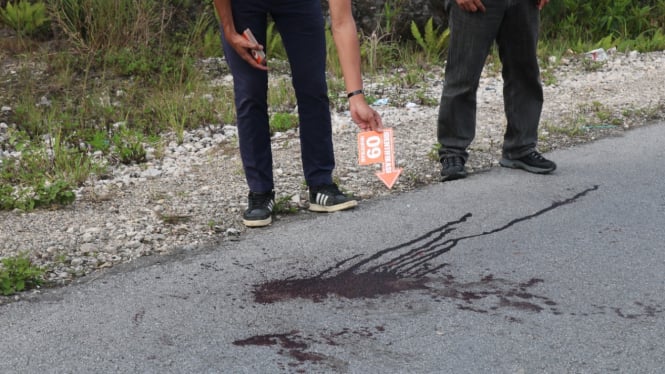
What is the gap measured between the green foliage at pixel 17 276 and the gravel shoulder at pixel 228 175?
0.09 m

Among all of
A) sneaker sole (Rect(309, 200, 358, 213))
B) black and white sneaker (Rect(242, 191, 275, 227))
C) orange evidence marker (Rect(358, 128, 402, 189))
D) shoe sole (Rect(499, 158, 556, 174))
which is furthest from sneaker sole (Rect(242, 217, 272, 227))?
shoe sole (Rect(499, 158, 556, 174))

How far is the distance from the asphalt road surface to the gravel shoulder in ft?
0.99

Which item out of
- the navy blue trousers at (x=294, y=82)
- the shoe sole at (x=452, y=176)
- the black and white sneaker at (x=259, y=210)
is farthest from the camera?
the shoe sole at (x=452, y=176)

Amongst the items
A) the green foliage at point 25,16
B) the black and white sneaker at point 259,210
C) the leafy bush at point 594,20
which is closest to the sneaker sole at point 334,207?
the black and white sneaker at point 259,210

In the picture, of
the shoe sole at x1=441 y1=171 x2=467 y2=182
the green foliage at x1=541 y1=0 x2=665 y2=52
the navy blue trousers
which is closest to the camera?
the navy blue trousers

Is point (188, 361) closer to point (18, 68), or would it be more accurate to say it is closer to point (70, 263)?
point (70, 263)

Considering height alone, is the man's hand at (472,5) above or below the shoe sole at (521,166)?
above

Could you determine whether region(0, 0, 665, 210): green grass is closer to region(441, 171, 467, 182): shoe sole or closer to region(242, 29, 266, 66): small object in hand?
region(441, 171, 467, 182): shoe sole

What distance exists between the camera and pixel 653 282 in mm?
3975

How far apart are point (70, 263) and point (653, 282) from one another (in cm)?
264

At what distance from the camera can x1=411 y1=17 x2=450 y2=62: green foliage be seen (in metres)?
9.62

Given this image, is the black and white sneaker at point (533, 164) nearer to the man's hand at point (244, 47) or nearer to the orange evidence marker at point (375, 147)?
the orange evidence marker at point (375, 147)

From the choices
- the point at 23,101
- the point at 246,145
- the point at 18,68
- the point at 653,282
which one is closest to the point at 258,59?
the point at 246,145

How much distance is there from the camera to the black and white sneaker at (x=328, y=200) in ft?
16.7
